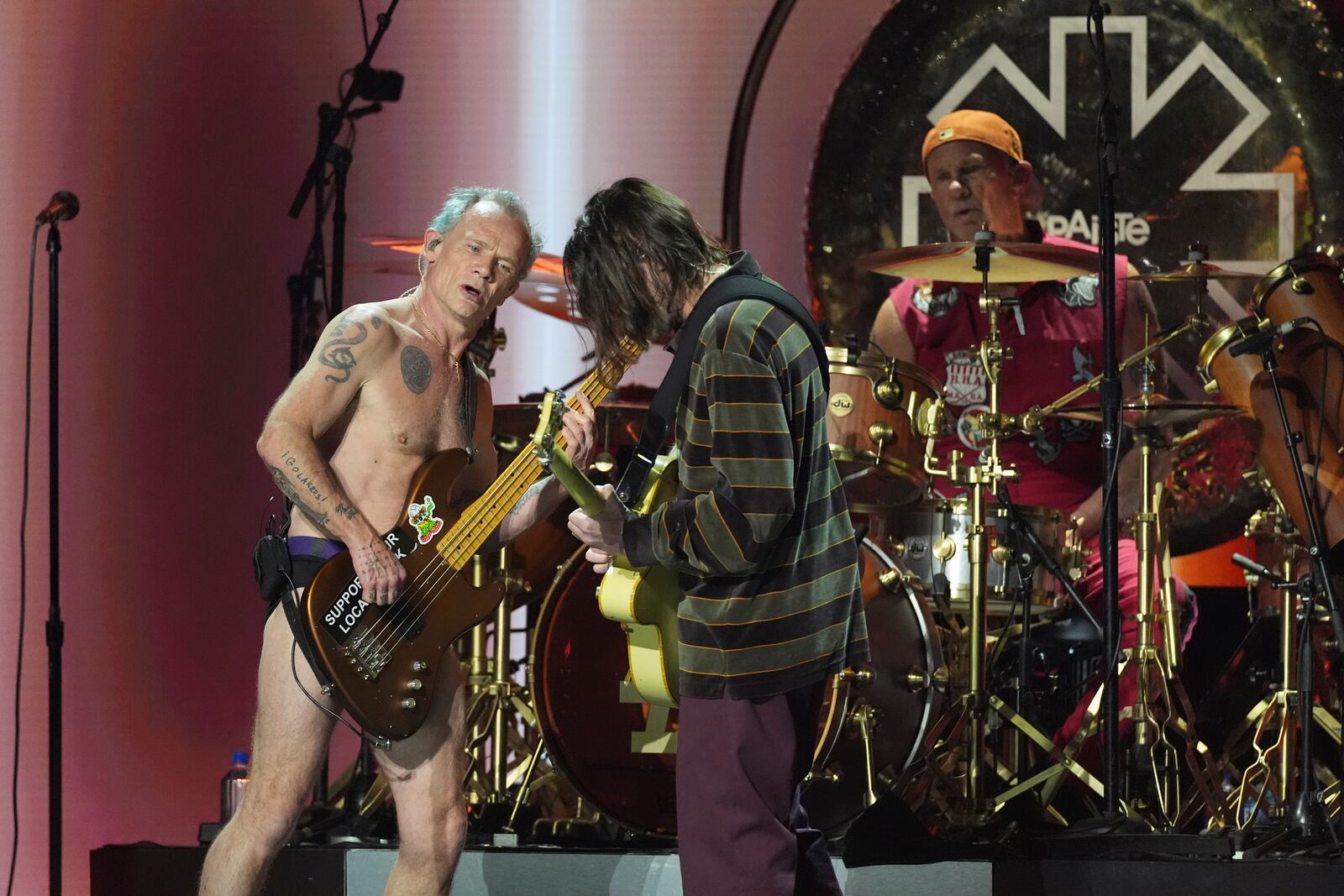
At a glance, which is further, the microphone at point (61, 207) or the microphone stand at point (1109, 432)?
the microphone at point (61, 207)

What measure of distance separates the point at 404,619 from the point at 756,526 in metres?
1.07

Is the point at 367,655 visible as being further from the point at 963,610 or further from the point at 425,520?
the point at 963,610

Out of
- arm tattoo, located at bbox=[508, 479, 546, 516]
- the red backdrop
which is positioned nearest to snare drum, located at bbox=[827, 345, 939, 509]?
arm tattoo, located at bbox=[508, 479, 546, 516]

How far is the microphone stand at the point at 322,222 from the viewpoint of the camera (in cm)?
566

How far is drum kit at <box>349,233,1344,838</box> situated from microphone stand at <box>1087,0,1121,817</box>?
37 centimetres

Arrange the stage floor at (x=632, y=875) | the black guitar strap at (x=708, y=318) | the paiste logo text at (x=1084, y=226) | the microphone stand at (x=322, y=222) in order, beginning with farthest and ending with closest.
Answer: the paiste logo text at (x=1084, y=226) < the microphone stand at (x=322, y=222) < the stage floor at (x=632, y=875) < the black guitar strap at (x=708, y=318)

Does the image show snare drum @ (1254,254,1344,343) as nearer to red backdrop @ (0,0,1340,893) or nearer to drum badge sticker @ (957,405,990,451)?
drum badge sticker @ (957,405,990,451)

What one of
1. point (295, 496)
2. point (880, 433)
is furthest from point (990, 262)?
point (295, 496)

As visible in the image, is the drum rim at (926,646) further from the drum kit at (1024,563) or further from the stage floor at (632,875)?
the stage floor at (632,875)

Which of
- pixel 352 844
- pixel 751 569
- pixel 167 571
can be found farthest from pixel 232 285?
pixel 751 569

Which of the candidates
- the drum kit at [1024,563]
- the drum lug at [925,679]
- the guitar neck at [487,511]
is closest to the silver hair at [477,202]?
the guitar neck at [487,511]

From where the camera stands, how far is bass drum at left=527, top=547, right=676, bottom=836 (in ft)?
16.4

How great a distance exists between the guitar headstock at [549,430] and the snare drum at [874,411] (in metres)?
2.01

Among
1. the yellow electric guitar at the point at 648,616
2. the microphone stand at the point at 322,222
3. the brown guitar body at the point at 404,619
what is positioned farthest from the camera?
the microphone stand at the point at 322,222
